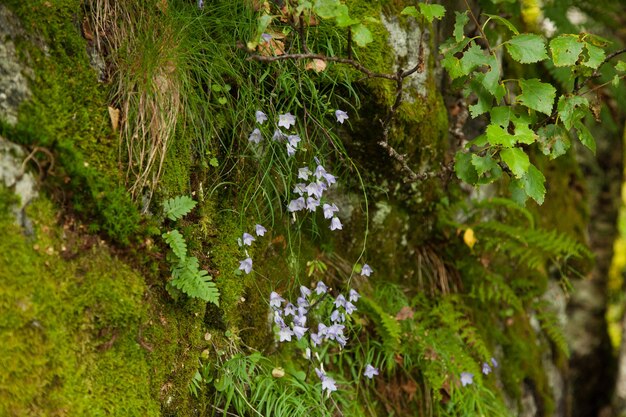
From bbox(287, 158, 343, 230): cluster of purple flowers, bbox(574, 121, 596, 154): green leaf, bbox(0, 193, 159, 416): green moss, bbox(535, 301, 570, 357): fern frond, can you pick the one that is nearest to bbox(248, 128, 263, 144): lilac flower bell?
bbox(287, 158, 343, 230): cluster of purple flowers

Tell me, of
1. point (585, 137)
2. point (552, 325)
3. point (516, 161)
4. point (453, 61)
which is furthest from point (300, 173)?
point (552, 325)

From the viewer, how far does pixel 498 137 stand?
2.67 meters

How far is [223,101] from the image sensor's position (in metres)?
2.89

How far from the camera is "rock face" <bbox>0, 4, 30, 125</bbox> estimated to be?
88.4 inches

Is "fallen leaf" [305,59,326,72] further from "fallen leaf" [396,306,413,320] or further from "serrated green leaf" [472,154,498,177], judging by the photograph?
"fallen leaf" [396,306,413,320]

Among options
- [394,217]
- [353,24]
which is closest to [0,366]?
[353,24]

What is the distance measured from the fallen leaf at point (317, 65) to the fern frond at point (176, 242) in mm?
997

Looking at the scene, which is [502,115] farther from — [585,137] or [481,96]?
[585,137]

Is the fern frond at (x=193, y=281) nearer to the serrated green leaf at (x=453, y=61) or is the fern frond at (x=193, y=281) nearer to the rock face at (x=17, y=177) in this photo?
the rock face at (x=17, y=177)

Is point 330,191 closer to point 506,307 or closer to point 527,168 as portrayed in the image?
point 527,168

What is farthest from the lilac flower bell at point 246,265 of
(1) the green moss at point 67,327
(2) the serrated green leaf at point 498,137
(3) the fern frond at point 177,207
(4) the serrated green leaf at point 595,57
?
(4) the serrated green leaf at point 595,57

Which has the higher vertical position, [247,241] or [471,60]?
[471,60]

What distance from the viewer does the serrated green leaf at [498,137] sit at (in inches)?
105

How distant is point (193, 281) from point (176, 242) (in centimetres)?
17
